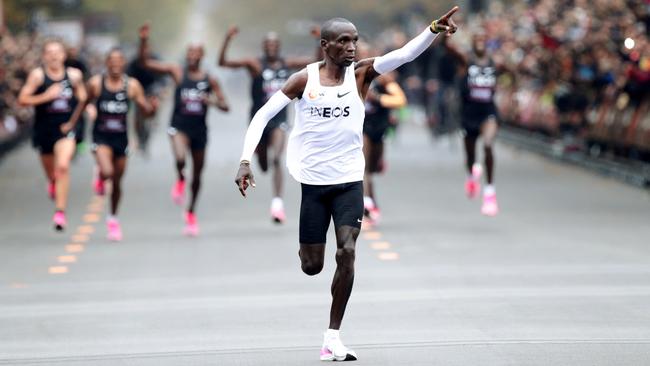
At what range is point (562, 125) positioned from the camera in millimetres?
28641

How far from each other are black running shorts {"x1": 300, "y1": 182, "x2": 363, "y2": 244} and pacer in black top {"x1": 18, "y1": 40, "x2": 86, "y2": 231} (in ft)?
23.2

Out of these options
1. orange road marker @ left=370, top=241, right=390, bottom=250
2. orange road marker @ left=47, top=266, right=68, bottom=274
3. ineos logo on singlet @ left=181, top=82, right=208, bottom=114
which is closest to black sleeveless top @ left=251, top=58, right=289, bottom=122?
ineos logo on singlet @ left=181, top=82, right=208, bottom=114

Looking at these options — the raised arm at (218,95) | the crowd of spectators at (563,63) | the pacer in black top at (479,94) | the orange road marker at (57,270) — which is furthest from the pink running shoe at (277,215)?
the crowd of spectators at (563,63)

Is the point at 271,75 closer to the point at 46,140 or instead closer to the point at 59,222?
the point at 46,140

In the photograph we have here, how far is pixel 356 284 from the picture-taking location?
40.6 feet

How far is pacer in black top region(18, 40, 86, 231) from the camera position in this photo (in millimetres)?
16266

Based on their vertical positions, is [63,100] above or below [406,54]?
below

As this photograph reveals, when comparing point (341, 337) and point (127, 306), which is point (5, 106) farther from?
point (341, 337)

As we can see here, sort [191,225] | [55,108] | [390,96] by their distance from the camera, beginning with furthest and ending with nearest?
[55,108] < [191,225] < [390,96]

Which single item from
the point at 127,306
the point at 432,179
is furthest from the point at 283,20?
the point at 127,306

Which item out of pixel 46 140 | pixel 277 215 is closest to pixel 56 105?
pixel 46 140

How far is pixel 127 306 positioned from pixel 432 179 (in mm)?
12526

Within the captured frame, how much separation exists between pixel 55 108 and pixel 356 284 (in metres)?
5.61

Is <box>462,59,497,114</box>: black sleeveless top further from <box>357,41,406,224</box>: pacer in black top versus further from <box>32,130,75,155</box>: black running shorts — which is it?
<box>32,130,75,155</box>: black running shorts
